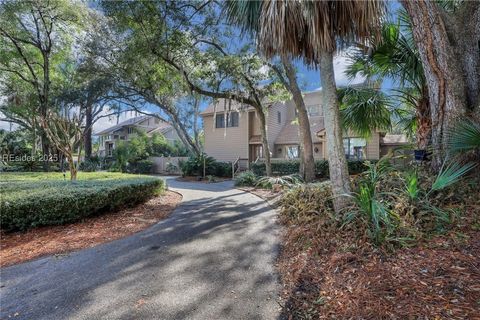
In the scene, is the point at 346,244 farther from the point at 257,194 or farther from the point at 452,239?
the point at 257,194

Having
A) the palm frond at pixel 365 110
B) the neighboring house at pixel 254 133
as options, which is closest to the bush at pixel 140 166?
the neighboring house at pixel 254 133

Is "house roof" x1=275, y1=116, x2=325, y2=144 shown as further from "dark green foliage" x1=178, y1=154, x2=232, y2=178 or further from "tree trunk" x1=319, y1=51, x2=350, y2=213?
"tree trunk" x1=319, y1=51, x2=350, y2=213

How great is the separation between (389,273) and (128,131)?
1473 inches

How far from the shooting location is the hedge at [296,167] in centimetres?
1383

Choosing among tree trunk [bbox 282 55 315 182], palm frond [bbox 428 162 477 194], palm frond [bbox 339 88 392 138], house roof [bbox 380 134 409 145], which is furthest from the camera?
house roof [bbox 380 134 409 145]

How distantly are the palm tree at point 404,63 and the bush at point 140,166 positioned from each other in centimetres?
2040

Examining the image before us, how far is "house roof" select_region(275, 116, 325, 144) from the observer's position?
18.9m

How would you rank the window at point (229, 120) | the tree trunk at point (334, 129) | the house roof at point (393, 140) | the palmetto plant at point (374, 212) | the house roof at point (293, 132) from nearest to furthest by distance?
the palmetto plant at point (374, 212) < the tree trunk at point (334, 129) < the house roof at point (393, 140) < the house roof at point (293, 132) < the window at point (229, 120)

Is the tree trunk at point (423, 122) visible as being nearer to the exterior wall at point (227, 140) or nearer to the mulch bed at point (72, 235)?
the mulch bed at point (72, 235)

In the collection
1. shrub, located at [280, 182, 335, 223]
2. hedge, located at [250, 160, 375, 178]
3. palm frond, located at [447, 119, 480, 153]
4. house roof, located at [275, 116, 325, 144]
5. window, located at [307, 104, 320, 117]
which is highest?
window, located at [307, 104, 320, 117]

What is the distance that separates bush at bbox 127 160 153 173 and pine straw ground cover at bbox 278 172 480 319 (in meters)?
20.8

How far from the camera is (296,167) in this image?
15.2m

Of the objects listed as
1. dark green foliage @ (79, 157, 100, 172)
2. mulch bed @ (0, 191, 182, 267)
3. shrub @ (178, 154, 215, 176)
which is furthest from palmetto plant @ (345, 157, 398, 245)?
dark green foliage @ (79, 157, 100, 172)

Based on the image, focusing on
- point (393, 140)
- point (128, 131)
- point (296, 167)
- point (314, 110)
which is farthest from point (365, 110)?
point (128, 131)
